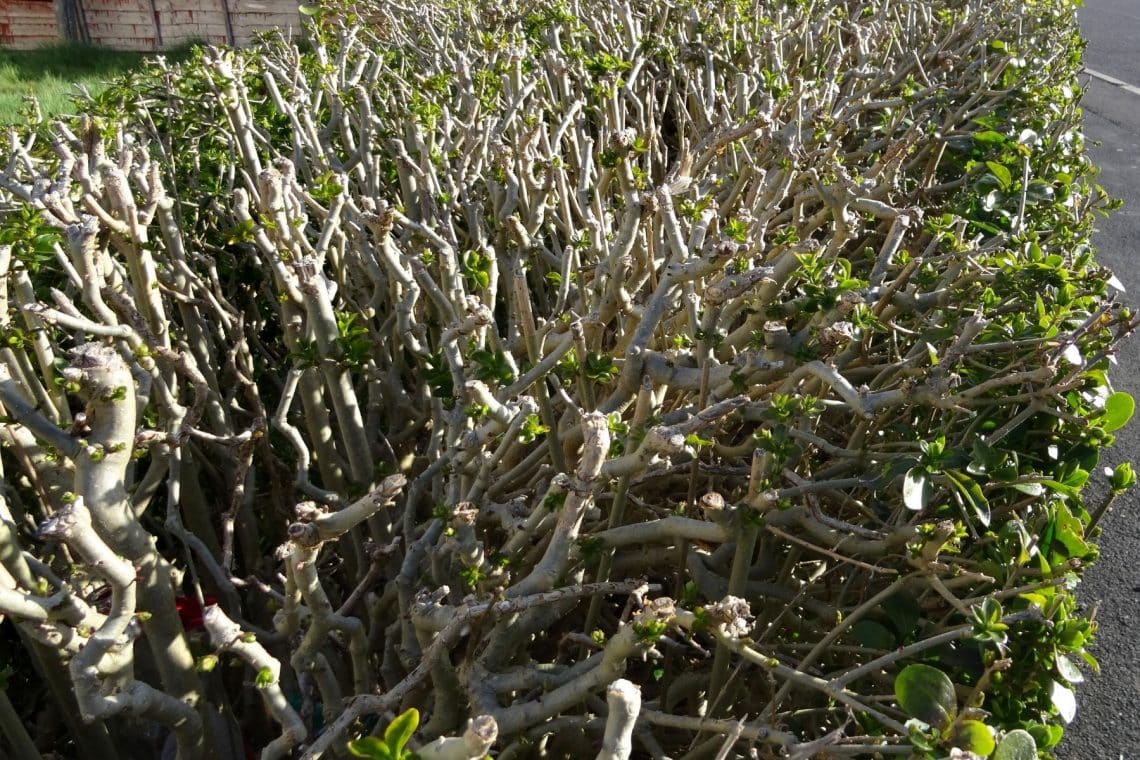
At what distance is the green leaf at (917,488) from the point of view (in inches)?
73.0

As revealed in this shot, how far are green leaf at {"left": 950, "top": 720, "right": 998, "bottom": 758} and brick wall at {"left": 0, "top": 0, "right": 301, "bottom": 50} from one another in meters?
16.1

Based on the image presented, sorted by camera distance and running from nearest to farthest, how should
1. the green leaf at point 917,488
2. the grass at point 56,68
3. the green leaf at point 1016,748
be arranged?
the green leaf at point 1016,748
the green leaf at point 917,488
the grass at point 56,68

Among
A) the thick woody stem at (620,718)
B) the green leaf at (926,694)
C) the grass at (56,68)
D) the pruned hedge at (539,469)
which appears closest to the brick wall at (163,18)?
the grass at (56,68)

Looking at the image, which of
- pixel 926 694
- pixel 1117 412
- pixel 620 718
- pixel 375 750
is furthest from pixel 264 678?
pixel 1117 412

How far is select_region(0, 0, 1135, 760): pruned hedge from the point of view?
170 cm

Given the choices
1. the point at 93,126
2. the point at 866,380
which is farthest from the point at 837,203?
the point at 93,126

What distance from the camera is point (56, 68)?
13.2m

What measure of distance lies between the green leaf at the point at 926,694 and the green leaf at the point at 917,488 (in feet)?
1.16

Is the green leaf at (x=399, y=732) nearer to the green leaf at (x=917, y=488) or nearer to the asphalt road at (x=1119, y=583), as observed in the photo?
the green leaf at (x=917, y=488)

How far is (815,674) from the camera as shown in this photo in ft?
6.68

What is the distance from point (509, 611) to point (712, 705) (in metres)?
0.60

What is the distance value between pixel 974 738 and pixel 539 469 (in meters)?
1.33

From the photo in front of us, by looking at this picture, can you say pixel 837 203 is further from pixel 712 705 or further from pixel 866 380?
pixel 712 705

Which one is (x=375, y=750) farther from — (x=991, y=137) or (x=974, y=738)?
(x=991, y=137)
